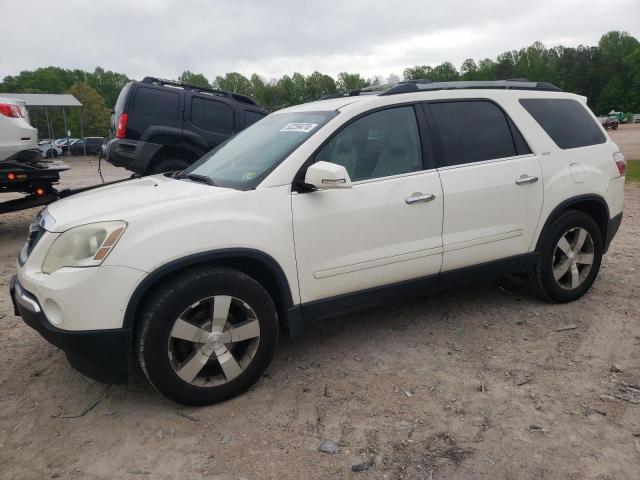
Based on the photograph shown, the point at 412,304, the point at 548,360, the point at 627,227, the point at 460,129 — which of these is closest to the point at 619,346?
the point at 548,360

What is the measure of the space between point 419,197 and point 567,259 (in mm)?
1704

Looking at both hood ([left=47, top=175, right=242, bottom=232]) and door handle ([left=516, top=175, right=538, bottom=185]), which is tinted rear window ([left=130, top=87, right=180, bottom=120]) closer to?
hood ([left=47, top=175, right=242, bottom=232])

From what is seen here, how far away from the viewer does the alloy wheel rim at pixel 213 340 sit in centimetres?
293

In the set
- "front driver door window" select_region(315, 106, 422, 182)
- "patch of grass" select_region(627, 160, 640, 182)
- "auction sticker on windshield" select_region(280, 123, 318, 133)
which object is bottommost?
"patch of grass" select_region(627, 160, 640, 182)

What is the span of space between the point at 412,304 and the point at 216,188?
2149 mm

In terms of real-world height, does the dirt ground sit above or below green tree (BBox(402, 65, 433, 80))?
below

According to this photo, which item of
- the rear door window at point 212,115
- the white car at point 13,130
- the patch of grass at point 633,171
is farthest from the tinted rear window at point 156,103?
the patch of grass at point 633,171

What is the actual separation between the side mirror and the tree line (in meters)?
71.5

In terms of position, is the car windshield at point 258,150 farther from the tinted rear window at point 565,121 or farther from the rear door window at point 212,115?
the rear door window at point 212,115

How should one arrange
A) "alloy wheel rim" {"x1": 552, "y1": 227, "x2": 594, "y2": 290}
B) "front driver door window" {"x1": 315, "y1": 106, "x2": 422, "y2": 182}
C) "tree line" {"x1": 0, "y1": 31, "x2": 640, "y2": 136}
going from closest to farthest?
"front driver door window" {"x1": 315, "y1": 106, "x2": 422, "y2": 182}, "alloy wheel rim" {"x1": 552, "y1": 227, "x2": 594, "y2": 290}, "tree line" {"x1": 0, "y1": 31, "x2": 640, "y2": 136}

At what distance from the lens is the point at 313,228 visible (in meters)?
3.23

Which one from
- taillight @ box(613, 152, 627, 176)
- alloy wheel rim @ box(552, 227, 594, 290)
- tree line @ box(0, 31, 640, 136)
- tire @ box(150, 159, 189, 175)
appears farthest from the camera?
tree line @ box(0, 31, 640, 136)

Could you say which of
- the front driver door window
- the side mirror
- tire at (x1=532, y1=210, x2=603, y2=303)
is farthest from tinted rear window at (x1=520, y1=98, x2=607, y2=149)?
the side mirror

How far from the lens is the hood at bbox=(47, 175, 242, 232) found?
291cm
